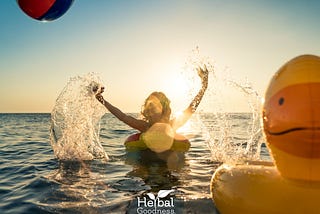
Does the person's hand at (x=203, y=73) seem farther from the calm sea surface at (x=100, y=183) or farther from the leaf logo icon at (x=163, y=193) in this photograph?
the leaf logo icon at (x=163, y=193)

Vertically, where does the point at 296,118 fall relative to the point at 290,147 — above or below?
above

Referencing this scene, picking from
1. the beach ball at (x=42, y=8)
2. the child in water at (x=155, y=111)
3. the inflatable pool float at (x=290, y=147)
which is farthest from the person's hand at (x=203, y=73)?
the inflatable pool float at (x=290, y=147)

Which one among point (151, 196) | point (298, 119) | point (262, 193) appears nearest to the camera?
point (298, 119)

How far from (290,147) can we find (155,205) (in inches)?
92.3

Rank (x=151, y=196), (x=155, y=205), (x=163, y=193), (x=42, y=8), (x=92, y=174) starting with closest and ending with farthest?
(x=155, y=205) → (x=151, y=196) → (x=163, y=193) → (x=42, y=8) → (x=92, y=174)

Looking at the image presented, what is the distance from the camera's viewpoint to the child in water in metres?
9.34

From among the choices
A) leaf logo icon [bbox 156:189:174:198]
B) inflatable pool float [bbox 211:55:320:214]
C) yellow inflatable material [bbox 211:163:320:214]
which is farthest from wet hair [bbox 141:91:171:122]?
inflatable pool float [bbox 211:55:320:214]

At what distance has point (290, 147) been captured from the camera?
11.8ft

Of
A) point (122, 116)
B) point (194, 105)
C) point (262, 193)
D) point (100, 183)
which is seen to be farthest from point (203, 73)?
point (262, 193)

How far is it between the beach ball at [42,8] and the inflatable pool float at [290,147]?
4687mm

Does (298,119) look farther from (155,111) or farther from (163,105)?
(163,105)

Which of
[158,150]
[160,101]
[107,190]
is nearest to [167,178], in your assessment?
[107,190]

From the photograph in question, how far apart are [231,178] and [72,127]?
6.50 meters

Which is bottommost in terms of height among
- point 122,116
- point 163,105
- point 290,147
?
point 290,147
